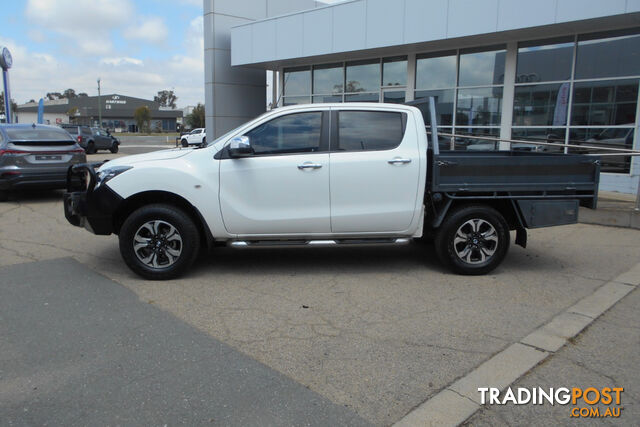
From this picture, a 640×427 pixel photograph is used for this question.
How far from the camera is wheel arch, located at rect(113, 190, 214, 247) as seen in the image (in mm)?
5496

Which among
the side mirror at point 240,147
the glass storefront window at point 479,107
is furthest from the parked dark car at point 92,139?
the side mirror at point 240,147

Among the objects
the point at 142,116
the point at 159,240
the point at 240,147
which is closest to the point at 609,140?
the point at 240,147

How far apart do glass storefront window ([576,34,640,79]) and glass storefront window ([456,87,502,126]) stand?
2219 millimetres

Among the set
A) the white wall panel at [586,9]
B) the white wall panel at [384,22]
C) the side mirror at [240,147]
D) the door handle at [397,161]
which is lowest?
the door handle at [397,161]

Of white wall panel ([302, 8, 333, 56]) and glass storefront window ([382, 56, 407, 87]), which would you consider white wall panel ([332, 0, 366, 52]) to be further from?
glass storefront window ([382, 56, 407, 87])

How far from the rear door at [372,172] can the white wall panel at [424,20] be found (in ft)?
29.4

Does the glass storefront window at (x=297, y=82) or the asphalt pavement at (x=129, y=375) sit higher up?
the glass storefront window at (x=297, y=82)

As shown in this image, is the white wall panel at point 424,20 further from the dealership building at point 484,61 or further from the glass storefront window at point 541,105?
the glass storefront window at point 541,105

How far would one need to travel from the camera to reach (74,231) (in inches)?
315

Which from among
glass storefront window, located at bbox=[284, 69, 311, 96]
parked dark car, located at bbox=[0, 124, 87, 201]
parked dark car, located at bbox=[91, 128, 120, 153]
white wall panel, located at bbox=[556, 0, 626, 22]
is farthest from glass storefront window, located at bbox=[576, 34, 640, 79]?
parked dark car, located at bbox=[91, 128, 120, 153]

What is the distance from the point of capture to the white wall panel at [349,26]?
50.5 ft

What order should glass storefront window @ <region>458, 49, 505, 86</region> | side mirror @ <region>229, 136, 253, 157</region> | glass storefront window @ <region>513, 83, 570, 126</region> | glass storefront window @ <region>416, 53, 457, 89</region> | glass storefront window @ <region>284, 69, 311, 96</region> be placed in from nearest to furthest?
side mirror @ <region>229, 136, 253, 157</region> → glass storefront window @ <region>513, 83, 570, 126</region> → glass storefront window @ <region>458, 49, 505, 86</region> → glass storefront window @ <region>416, 53, 457, 89</region> → glass storefront window @ <region>284, 69, 311, 96</region>

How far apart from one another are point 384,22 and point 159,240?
11.7m

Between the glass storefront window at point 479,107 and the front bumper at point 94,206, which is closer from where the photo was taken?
the front bumper at point 94,206
